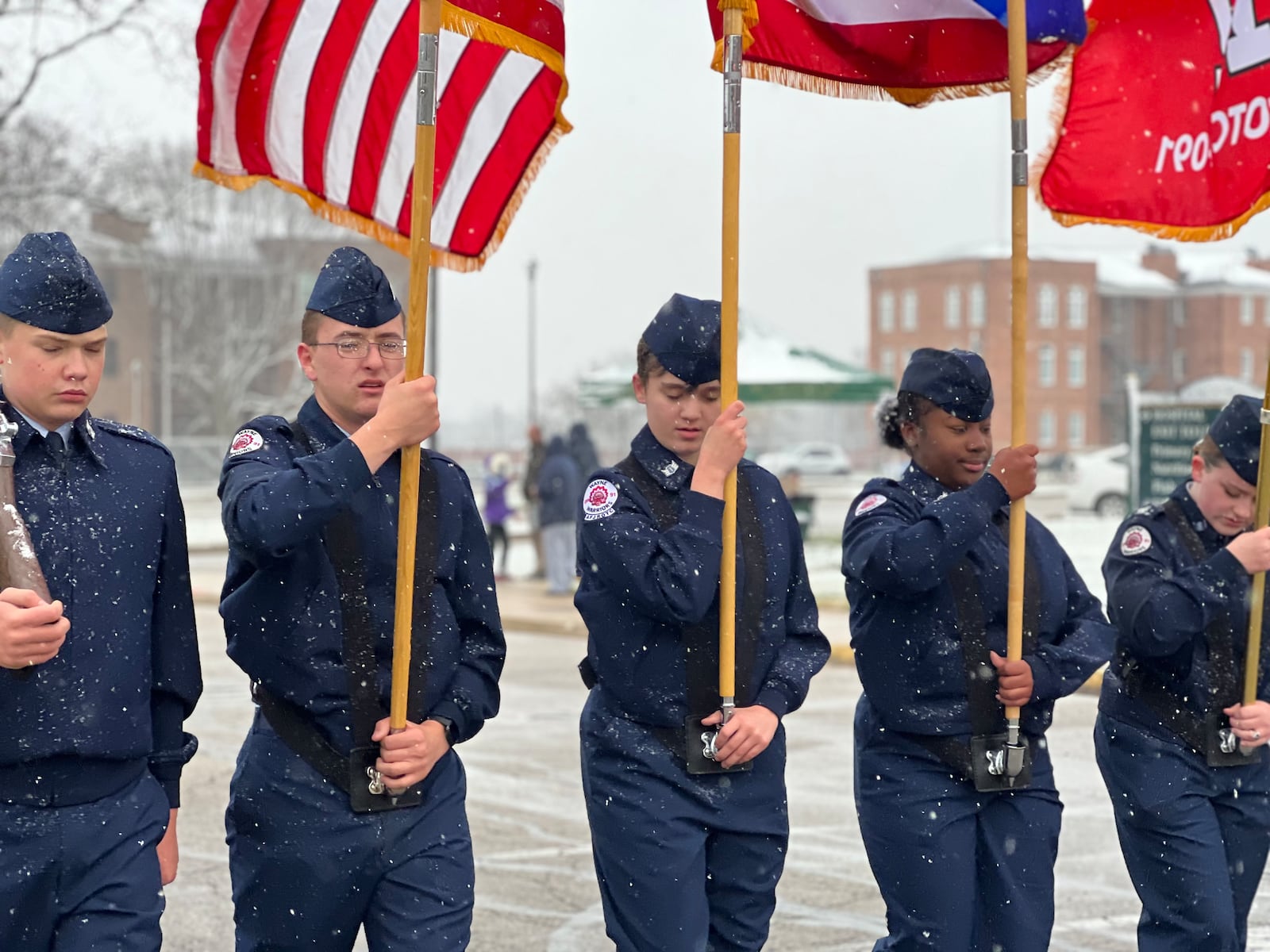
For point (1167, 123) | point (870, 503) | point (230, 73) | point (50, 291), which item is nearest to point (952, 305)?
point (1167, 123)

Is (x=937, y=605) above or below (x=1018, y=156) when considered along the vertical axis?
below

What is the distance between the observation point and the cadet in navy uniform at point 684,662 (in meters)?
4.29

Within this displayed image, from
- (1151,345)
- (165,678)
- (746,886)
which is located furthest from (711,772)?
(1151,345)

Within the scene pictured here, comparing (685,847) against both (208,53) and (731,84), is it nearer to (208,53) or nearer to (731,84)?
(731,84)

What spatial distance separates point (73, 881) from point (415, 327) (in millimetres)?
1323

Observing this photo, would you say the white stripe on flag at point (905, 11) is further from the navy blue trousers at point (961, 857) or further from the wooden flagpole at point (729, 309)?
the navy blue trousers at point (961, 857)

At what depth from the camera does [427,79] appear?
4164 millimetres

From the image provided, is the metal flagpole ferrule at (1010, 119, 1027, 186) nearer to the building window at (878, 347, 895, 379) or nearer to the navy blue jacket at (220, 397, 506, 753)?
the navy blue jacket at (220, 397, 506, 753)

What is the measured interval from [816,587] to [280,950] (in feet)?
51.6

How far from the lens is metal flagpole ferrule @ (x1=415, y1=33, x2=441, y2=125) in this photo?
4129mm

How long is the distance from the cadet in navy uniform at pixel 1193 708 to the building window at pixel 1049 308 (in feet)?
268

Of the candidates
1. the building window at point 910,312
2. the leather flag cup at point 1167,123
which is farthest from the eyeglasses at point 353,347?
the building window at point 910,312

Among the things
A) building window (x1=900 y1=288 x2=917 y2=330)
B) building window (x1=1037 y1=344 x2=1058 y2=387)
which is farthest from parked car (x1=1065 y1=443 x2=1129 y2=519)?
building window (x1=900 y1=288 x2=917 y2=330)

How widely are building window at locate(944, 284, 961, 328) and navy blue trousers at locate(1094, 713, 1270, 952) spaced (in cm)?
8181
